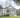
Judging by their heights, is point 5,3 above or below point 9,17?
above

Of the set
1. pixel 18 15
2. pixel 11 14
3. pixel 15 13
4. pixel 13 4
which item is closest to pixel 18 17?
pixel 18 15

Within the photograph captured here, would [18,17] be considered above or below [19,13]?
below

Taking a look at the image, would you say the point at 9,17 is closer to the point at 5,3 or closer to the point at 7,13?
the point at 7,13

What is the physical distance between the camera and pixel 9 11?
1719mm

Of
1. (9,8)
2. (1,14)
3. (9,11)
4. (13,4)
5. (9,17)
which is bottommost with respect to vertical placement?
(9,17)

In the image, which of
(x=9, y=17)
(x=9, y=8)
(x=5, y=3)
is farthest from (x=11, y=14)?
(x=5, y=3)

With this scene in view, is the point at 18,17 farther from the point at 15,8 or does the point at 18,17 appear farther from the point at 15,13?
the point at 15,8

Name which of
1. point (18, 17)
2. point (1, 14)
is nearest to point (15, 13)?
point (18, 17)

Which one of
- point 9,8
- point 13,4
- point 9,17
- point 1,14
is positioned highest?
point 13,4

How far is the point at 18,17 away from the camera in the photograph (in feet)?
5.56

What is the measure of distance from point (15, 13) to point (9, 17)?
12.5 inches

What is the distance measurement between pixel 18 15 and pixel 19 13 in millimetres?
100

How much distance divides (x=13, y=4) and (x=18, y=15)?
0.54 metres

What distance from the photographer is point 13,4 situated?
1735mm
